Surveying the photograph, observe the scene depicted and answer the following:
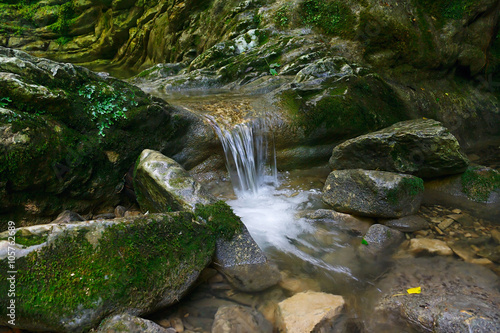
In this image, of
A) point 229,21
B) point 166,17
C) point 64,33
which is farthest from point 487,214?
point 64,33

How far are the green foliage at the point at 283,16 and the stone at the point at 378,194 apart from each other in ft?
20.4

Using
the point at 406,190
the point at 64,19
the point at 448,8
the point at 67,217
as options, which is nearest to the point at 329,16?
the point at 448,8

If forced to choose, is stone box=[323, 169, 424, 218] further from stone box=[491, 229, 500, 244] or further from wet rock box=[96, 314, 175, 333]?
wet rock box=[96, 314, 175, 333]

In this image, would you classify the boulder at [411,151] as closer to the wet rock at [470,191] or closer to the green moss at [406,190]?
the wet rock at [470,191]

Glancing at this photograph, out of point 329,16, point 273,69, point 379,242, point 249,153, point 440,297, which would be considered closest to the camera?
point 440,297

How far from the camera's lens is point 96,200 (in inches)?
186

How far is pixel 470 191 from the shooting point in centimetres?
552

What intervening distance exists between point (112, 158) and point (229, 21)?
764cm

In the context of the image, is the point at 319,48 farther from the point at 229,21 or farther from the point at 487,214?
the point at 487,214

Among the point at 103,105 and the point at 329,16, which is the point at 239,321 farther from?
the point at 329,16

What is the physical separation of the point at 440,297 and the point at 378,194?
1783mm

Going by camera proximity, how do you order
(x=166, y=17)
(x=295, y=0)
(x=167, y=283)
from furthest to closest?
(x=166, y=17)
(x=295, y=0)
(x=167, y=283)

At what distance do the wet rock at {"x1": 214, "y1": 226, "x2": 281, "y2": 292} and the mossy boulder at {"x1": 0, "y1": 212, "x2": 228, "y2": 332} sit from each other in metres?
0.42

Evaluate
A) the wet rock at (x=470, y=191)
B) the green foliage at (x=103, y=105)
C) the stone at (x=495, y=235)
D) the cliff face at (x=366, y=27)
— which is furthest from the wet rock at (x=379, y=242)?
the cliff face at (x=366, y=27)
